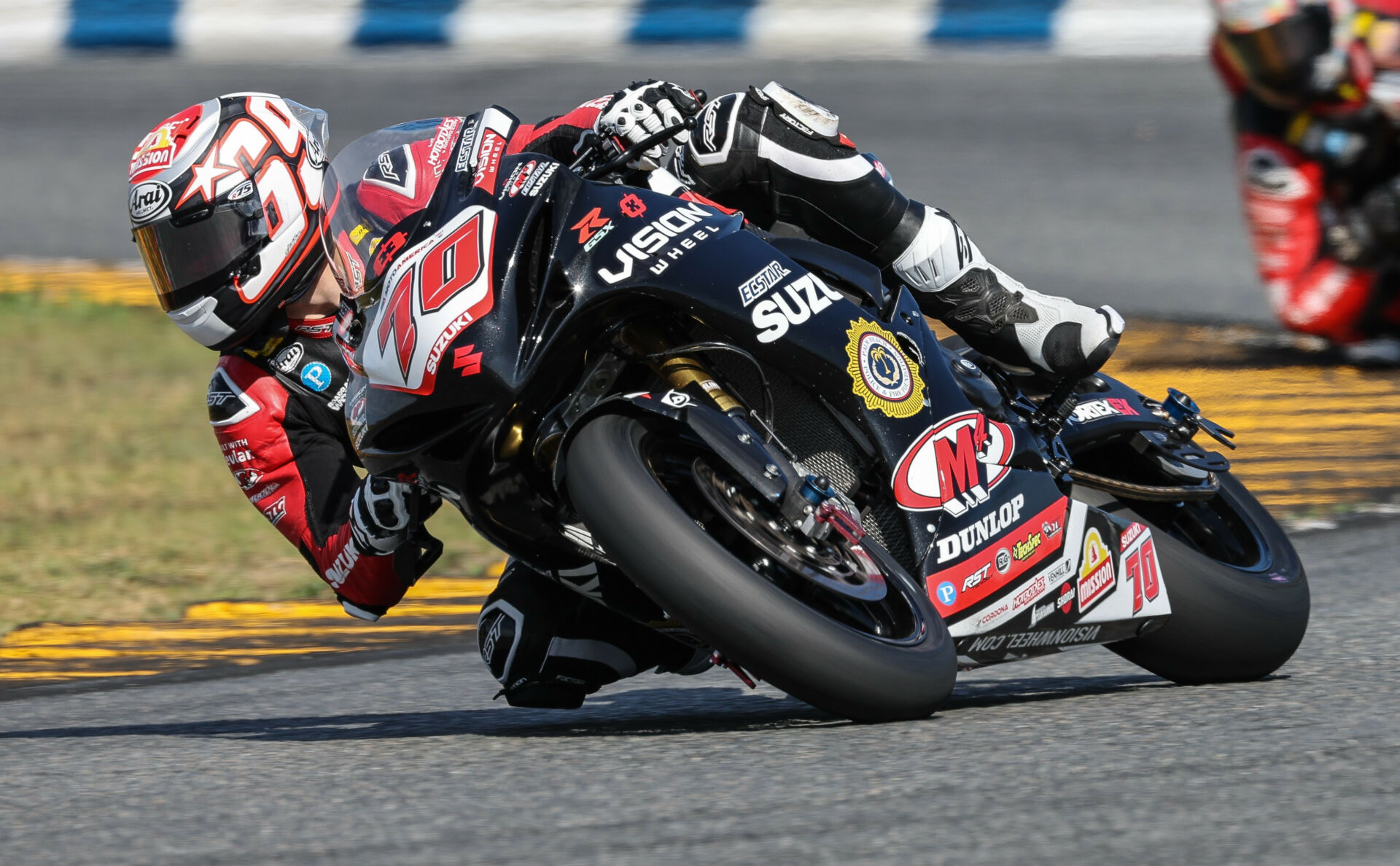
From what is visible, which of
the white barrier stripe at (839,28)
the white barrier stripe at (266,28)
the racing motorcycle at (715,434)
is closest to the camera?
the racing motorcycle at (715,434)

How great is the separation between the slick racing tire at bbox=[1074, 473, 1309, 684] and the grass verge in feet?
9.41

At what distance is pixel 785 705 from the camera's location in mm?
4020

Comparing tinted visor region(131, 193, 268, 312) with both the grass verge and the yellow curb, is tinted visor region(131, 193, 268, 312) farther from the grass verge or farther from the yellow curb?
the grass verge

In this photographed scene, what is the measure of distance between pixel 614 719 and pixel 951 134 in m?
8.01

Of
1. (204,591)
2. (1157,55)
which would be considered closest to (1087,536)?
(204,591)

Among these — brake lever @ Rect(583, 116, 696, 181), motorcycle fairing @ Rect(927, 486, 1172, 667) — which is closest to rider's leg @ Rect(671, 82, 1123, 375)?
brake lever @ Rect(583, 116, 696, 181)

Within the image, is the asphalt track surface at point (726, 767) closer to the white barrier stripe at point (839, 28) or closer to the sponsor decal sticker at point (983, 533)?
the sponsor decal sticker at point (983, 533)

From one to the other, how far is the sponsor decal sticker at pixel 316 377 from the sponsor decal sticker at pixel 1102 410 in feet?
5.55

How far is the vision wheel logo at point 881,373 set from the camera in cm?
344

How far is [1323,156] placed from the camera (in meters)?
8.16

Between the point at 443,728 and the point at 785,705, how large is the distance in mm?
715

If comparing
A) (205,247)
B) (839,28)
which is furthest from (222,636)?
(839,28)

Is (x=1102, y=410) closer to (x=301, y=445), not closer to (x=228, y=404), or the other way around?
(x=301, y=445)

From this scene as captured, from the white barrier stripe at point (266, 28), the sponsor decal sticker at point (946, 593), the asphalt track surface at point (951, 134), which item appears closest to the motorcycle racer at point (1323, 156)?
the asphalt track surface at point (951, 134)
